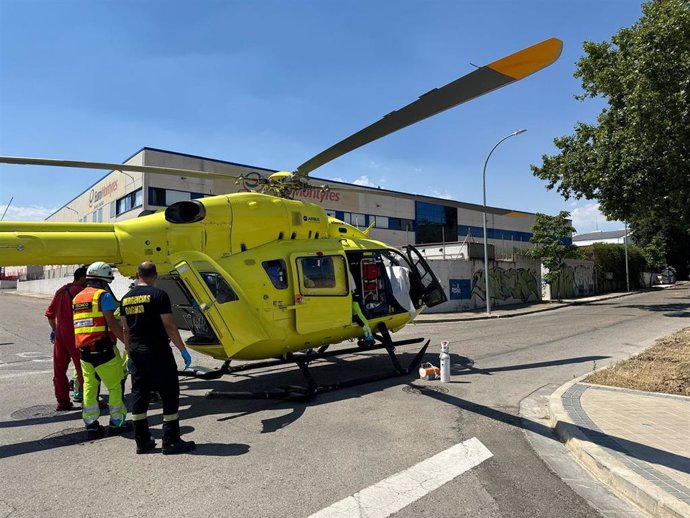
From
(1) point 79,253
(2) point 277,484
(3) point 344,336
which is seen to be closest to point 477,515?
(2) point 277,484

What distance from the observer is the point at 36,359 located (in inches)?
443

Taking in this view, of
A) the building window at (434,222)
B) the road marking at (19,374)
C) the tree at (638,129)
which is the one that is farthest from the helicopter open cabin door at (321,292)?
the building window at (434,222)

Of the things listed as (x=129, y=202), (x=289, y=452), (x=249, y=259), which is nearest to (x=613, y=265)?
(x=129, y=202)

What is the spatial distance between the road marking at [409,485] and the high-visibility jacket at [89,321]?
3387mm

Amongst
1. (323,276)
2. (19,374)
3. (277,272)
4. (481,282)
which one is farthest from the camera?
(481,282)

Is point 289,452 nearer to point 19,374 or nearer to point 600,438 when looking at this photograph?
point 600,438

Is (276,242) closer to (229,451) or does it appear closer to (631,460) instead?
(229,451)

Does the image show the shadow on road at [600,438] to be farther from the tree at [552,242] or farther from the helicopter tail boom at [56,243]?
the tree at [552,242]

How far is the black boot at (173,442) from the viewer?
4.77 meters

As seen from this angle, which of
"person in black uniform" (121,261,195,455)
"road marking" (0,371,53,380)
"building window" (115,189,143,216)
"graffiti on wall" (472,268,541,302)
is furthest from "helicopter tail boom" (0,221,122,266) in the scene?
"building window" (115,189,143,216)

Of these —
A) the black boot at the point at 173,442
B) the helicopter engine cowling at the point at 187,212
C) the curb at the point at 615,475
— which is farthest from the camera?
the helicopter engine cowling at the point at 187,212

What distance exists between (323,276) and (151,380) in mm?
3593

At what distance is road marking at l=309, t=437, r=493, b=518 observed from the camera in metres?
3.57

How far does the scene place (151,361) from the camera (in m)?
4.89
